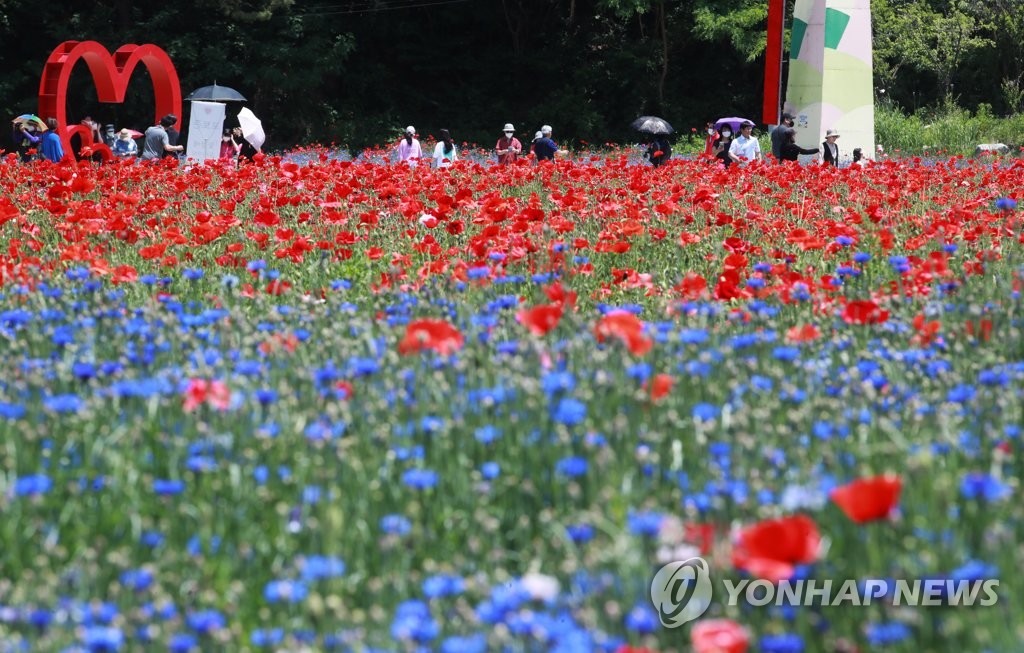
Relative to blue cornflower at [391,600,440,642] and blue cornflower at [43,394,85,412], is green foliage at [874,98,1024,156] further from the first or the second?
blue cornflower at [391,600,440,642]

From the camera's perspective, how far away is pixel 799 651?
1.79 metres

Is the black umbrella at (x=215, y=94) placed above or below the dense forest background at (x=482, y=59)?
below

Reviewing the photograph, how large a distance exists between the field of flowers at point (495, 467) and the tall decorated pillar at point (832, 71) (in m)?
12.8

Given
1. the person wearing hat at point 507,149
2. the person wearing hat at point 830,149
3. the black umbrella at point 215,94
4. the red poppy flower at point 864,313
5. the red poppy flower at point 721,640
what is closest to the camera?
the red poppy flower at point 721,640

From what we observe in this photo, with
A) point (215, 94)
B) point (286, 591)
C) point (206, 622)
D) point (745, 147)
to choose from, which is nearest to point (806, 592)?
point (286, 591)

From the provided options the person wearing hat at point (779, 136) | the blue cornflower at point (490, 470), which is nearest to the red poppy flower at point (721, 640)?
the blue cornflower at point (490, 470)

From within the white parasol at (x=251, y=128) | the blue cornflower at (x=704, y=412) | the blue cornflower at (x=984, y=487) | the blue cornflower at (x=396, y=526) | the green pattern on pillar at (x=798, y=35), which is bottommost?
the blue cornflower at (x=396, y=526)

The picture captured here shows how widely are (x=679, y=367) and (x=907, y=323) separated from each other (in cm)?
119

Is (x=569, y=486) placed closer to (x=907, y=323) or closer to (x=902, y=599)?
(x=902, y=599)

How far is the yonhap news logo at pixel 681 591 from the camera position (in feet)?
7.07

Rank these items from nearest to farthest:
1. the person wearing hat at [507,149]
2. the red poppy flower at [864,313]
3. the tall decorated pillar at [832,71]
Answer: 1. the red poppy flower at [864,313]
2. the person wearing hat at [507,149]
3. the tall decorated pillar at [832,71]

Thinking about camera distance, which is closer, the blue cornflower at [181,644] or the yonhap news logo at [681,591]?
the blue cornflower at [181,644]

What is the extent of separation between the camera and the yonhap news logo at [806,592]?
82.0 inches

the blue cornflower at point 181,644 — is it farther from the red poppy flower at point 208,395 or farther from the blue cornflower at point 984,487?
the blue cornflower at point 984,487
